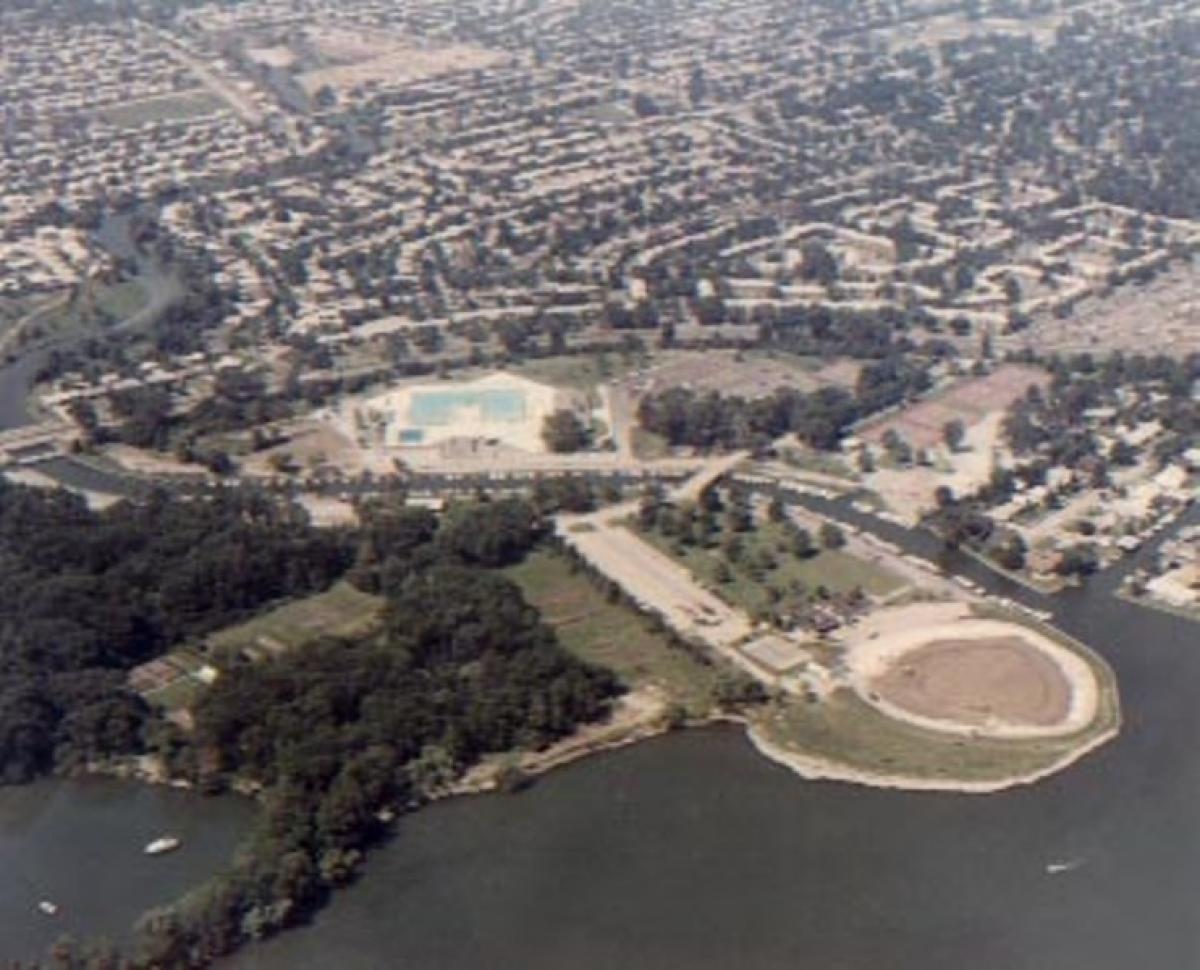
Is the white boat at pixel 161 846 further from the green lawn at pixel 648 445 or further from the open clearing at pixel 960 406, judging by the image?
the open clearing at pixel 960 406

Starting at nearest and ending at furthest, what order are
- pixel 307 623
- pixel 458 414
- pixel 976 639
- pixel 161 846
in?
pixel 161 846
pixel 976 639
pixel 307 623
pixel 458 414

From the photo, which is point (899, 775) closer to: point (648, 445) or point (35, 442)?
point (648, 445)

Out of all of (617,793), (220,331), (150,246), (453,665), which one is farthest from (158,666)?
(150,246)

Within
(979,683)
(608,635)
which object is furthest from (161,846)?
(979,683)

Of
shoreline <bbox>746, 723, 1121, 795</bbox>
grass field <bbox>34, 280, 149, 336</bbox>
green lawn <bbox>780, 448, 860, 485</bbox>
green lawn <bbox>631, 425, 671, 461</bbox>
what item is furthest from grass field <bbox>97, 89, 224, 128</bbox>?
shoreline <bbox>746, 723, 1121, 795</bbox>

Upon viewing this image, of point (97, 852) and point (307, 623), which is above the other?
point (307, 623)

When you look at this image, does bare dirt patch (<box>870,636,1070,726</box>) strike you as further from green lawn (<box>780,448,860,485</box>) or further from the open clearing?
the open clearing

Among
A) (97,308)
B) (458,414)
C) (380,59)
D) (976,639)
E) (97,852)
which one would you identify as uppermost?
(380,59)
